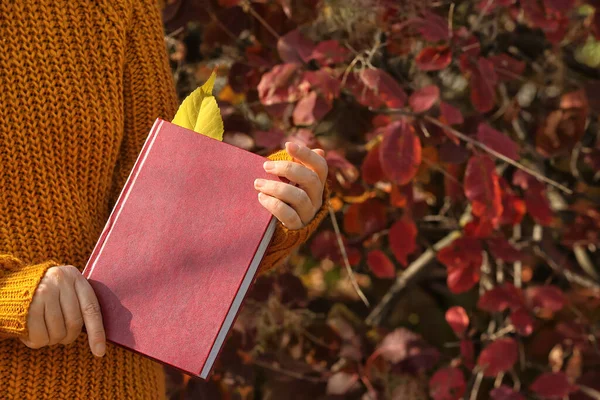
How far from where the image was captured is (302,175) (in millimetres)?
930

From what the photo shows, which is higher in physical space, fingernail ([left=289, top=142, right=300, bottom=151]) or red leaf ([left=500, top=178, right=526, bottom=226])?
fingernail ([left=289, top=142, right=300, bottom=151])

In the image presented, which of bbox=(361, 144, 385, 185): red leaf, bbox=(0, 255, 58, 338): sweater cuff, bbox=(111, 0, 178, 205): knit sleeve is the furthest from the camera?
bbox=(361, 144, 385, 185): red leaf

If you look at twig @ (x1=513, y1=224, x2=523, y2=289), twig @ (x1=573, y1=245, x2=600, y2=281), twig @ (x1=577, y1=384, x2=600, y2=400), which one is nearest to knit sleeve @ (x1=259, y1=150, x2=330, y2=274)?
twig @ (x1=513, y1=224, x2=523, y2=289)

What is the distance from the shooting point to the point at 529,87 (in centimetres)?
177

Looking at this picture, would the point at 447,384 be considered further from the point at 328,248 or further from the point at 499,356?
the point at 328,248

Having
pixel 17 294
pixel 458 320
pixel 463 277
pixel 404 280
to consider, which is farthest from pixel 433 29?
pixel 17 294

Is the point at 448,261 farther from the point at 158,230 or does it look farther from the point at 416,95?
the point at 158,230

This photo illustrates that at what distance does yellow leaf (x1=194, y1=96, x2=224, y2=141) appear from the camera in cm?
94

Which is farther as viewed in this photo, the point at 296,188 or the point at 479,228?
the point at 479,228

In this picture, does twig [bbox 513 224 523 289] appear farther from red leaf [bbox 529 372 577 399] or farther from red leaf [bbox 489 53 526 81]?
red leaf [bbox 489 53 526 81]

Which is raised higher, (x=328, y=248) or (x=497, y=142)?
(x=497, y=142)

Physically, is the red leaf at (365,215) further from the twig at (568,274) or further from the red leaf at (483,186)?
the twig at (568,274)

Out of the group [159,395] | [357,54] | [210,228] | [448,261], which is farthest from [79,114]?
[448,261]

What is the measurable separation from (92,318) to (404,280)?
115 cm
